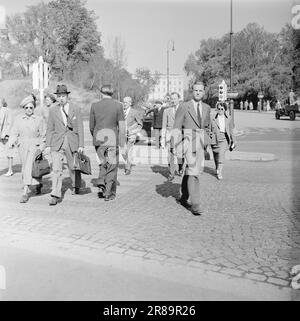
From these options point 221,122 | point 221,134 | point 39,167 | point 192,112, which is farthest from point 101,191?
point 221,122

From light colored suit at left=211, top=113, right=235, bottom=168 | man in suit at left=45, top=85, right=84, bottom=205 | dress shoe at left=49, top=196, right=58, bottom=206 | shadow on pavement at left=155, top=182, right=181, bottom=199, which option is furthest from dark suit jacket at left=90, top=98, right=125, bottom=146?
light colored suit at left=211, top=113, right=235, bottom=168

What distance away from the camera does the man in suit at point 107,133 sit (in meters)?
7.39

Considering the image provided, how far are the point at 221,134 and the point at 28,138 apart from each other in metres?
4.33

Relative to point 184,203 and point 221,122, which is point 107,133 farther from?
point 221,122

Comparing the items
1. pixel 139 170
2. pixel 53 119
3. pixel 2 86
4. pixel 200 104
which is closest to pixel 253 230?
pixel 200 104

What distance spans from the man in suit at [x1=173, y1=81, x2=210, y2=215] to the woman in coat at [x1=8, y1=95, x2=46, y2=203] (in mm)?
2421

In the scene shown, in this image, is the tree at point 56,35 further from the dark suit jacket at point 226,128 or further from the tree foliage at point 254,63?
the dark suit jacket at point 226,128

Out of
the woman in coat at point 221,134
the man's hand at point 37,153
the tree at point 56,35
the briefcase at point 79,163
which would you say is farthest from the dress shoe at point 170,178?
the tree at point 56,35

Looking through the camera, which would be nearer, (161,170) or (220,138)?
(220,138)

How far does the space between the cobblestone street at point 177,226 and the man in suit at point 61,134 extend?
→ 55 centimetres

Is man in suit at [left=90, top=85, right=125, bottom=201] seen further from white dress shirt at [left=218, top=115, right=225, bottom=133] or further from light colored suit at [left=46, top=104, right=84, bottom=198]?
white dress shirt at [left=218, top=115, right=225, bottom=133]

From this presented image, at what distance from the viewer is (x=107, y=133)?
742 cm
